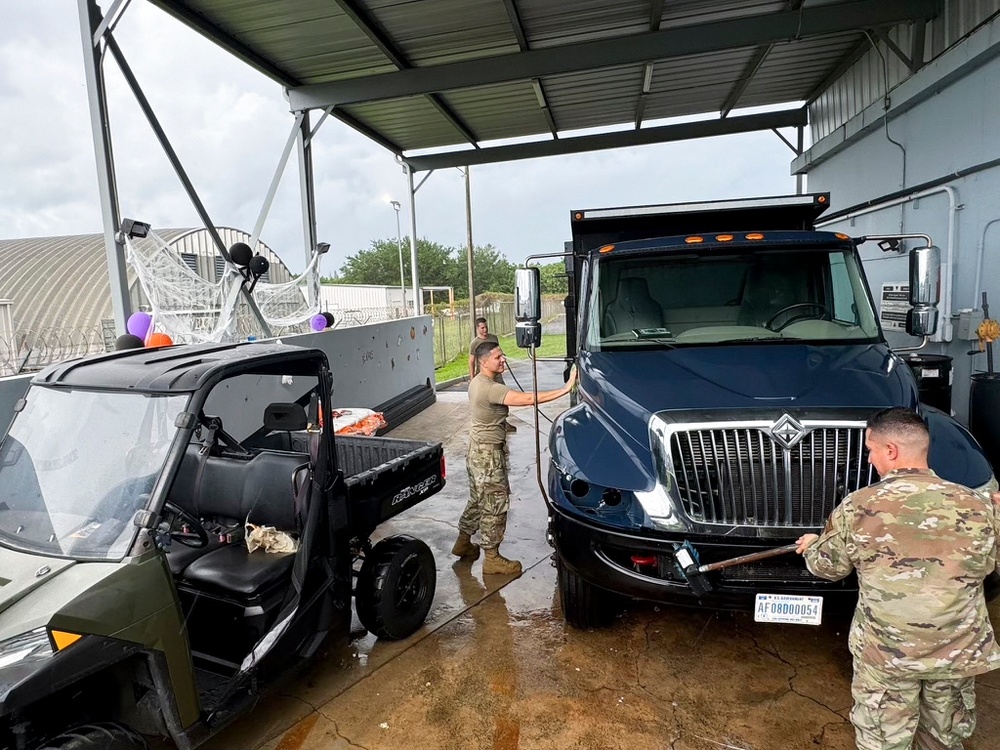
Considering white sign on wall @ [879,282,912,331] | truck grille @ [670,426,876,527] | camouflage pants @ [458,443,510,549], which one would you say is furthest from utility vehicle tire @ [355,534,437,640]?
white sign on wall @ [879,282,912,331]

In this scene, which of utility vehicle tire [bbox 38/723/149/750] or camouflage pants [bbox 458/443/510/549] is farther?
camouflage pants [bbox 458/443/510/549]

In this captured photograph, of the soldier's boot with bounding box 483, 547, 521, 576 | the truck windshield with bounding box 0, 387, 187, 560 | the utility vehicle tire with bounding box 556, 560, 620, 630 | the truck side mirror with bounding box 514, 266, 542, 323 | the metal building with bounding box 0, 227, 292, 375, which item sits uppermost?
the metal building with bounding box 0, 227, 292, 375

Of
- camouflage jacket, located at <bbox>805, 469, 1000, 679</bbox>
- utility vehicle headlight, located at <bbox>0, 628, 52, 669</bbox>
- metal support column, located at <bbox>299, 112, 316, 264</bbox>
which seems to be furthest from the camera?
metal support column, located at <bbox>299, 112, 316, 264</bbox>

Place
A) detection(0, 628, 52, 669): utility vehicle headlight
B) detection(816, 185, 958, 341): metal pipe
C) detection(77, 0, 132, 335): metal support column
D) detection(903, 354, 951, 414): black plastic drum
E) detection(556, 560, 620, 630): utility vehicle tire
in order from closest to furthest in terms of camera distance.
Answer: detection(0, 628, 52, 669): utility vehicle headlight → detection(556, 560, 620, 630): utility vehicle tire → detection(77, 0, 132, 335): metal support column → detection(903, 354, 951, 414): black plastic drum → detection(816, 185, 958, 341): metal pipe

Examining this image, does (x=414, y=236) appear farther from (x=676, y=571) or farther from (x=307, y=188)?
(x=676, y=571)

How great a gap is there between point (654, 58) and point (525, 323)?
214 inches

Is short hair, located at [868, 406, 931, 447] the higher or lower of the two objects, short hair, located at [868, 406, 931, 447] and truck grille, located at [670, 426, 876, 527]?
the higher

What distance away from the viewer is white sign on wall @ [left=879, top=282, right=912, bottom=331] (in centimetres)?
826

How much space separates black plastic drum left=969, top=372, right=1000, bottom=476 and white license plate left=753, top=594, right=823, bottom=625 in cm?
421

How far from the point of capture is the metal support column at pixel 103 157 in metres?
5.89

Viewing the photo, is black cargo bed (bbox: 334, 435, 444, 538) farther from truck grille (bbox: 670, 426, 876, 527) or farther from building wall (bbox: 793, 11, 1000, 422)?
building wall (bbox: 793, 11, 1000, 422)

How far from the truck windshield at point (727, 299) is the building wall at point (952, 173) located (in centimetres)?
372

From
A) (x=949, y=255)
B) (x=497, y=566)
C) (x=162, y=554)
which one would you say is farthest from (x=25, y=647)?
(x=949, y=255)

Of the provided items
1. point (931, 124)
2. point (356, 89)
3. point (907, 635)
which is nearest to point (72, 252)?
point (356, 89)
